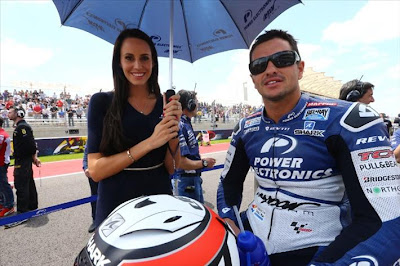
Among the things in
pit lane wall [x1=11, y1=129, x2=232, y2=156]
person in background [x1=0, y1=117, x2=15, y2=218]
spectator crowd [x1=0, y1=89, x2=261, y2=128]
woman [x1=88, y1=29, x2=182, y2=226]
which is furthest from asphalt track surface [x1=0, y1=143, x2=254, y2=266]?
spectator crowd [x1=0, y1=89, x2=261, y2=128]

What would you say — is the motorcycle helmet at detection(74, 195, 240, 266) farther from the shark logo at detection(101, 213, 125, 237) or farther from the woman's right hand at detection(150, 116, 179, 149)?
the woman's right hand at detection(150, 116, 179, 149)

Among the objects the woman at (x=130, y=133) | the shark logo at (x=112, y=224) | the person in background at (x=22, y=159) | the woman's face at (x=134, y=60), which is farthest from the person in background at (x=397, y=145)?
the person in background at (x=22, y=159)

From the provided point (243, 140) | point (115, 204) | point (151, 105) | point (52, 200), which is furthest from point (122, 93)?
point (52, 200)

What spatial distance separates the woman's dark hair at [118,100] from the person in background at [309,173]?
0.71m

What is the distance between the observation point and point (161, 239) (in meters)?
0.91

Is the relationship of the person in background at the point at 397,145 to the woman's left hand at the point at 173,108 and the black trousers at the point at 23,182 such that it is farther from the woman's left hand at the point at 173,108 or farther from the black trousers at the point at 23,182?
the black trousers at the point at 23,182

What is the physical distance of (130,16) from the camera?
2.45 meters

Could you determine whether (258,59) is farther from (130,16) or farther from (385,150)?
(130,16)

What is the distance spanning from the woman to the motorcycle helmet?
0.49 metres

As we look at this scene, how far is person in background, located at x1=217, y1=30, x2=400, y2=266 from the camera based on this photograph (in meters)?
1.01

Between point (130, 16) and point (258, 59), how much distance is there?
1.61 meters

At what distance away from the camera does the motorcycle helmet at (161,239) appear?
0.88m

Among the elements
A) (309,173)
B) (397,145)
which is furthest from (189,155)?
(397,145)

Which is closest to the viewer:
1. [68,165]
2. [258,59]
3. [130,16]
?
[258,59]
